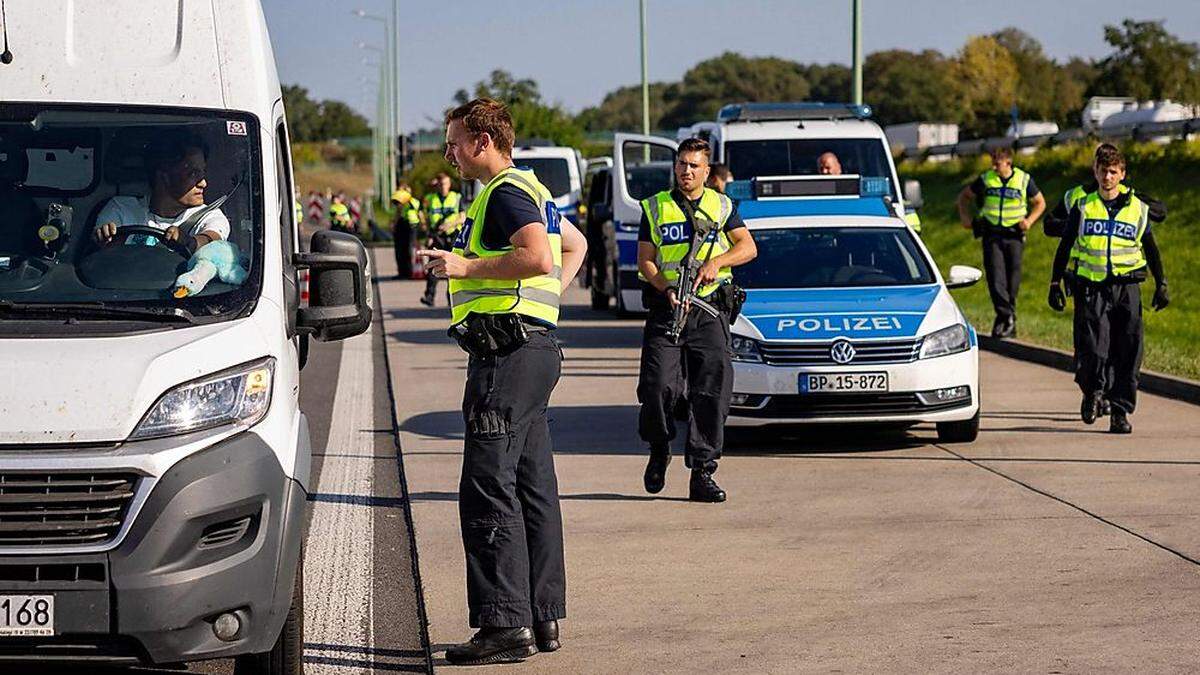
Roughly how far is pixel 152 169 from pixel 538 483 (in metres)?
1.65

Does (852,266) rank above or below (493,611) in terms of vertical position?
above

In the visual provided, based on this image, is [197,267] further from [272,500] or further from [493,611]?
[493,611]

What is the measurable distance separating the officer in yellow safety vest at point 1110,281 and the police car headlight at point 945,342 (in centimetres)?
92

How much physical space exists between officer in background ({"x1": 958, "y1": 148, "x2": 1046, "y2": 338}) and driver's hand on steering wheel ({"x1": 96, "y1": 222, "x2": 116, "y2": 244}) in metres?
13.1

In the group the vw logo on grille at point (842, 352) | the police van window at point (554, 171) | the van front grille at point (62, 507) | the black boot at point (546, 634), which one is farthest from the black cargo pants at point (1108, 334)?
the police van window at point (554, 171)

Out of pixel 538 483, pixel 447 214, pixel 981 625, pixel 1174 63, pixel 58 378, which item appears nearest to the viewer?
pixel 58 378

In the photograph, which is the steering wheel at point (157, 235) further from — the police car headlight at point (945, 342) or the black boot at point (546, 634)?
the police car headlight at point (945, 342)

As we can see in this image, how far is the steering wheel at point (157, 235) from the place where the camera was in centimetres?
602

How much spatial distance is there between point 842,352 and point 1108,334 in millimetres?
2059

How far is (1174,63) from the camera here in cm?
9138

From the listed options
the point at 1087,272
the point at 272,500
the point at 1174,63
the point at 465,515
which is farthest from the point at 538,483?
the point at 1174,63

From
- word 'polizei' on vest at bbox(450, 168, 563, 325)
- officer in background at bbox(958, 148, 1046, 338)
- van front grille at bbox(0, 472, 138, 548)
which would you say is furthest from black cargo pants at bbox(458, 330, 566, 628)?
officer in background at bbox(958, 148, 1046, 338)

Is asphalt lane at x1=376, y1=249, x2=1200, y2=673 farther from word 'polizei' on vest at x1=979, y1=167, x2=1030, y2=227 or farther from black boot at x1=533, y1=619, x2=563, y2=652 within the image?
word 'polizei' on vest at x1=979, y1=167, x2=1030, y2=227

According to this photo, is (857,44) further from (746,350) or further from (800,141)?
(746,350)
